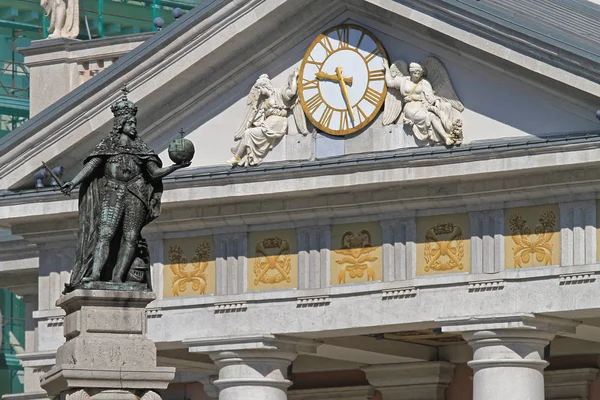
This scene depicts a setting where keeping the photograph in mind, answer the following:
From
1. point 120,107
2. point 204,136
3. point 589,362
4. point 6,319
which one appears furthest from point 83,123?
point 6,319

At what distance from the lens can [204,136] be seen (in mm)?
38969

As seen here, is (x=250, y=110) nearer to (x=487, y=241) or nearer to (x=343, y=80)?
(x=343, y=80)

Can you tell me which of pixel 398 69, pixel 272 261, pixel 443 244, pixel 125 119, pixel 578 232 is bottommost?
pixel 272 261

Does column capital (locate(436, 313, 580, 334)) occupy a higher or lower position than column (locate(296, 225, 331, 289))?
lower

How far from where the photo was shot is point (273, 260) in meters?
38.0

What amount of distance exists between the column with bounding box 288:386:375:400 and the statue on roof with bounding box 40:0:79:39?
7.14m

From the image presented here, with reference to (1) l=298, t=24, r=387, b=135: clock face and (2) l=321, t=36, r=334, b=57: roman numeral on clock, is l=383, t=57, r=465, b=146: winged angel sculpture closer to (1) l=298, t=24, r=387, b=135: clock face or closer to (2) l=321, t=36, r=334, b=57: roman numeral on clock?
(1) l=298, t=24, r=387, b=135: clock face

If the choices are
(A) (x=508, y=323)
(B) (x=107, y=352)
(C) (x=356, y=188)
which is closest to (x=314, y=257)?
(C) (x=356, y=188)

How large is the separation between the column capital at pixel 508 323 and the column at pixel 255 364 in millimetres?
2819

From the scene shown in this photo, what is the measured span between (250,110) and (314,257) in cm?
256

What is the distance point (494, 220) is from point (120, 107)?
973 centimetres

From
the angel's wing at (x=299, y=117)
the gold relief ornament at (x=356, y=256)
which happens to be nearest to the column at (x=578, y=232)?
the gold relief ornament at (x=356, y=256)

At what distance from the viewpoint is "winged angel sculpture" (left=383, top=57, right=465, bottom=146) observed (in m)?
36.4

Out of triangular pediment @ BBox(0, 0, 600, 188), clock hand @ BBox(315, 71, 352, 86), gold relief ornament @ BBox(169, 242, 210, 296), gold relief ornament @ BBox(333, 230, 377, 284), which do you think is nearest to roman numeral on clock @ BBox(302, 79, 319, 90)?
clock hand @ BBox(315, 71, 352, 86)
